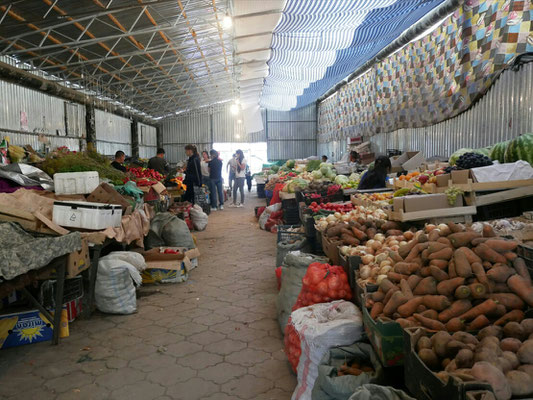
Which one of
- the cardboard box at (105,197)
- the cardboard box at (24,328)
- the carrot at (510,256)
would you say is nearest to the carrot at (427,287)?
the carrot at (510,256)

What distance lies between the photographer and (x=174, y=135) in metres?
28.5

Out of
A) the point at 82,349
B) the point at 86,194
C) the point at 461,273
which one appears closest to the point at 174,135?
the point at 86,194

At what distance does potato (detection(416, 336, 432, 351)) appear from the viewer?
6.45 ft

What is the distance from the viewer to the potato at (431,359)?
191 cm

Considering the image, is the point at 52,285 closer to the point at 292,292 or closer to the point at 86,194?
the point at 86,194

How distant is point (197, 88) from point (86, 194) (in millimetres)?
17186

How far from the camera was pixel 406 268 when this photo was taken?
2.90 metres

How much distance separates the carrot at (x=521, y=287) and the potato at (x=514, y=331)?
0.78ft

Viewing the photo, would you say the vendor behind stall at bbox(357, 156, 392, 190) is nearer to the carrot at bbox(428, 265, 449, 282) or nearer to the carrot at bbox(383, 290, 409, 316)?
the carrot at bbox(428, 265, 449, 282)

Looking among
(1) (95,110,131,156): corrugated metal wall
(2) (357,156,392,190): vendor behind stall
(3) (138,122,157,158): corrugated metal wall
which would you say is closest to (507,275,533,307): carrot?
(2) (357,156,392,190): vendor behind stall

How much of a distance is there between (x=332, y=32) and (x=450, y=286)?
24.2ft

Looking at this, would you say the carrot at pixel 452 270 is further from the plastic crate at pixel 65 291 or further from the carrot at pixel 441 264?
the plastic crate at pixel 65 291

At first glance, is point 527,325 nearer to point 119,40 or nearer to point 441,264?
point 441,264

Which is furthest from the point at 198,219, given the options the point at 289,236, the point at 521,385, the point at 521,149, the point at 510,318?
the point at 521,385
